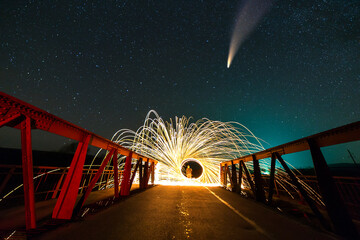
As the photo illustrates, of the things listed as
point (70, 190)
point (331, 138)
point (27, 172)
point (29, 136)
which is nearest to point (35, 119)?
point (29, 136)

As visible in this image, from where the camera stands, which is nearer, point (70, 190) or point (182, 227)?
point (182, 227)

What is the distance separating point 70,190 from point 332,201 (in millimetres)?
5737

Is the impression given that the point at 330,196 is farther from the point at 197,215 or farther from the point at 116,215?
the point at 116,215

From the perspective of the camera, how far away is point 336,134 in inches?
127

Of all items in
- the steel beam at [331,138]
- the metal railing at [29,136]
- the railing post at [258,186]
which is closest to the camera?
the metal railing at [29,136]

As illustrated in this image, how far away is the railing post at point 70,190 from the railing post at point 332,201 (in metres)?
5.54

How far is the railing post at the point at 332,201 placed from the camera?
9.74 ft

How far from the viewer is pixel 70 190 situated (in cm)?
356

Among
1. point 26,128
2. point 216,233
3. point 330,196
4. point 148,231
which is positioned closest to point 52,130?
point 26,128

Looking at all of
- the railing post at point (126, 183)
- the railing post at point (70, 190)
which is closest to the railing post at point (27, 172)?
the railing post at point (70, 190)

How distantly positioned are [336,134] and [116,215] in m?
5.27

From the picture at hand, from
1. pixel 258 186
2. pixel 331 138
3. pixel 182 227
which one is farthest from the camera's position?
pixel 258 186

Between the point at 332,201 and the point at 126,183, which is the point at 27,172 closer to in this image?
the point at 126,183

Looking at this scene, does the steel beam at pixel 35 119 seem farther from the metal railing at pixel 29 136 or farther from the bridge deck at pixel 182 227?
the bridge deck at pixel 182 227
